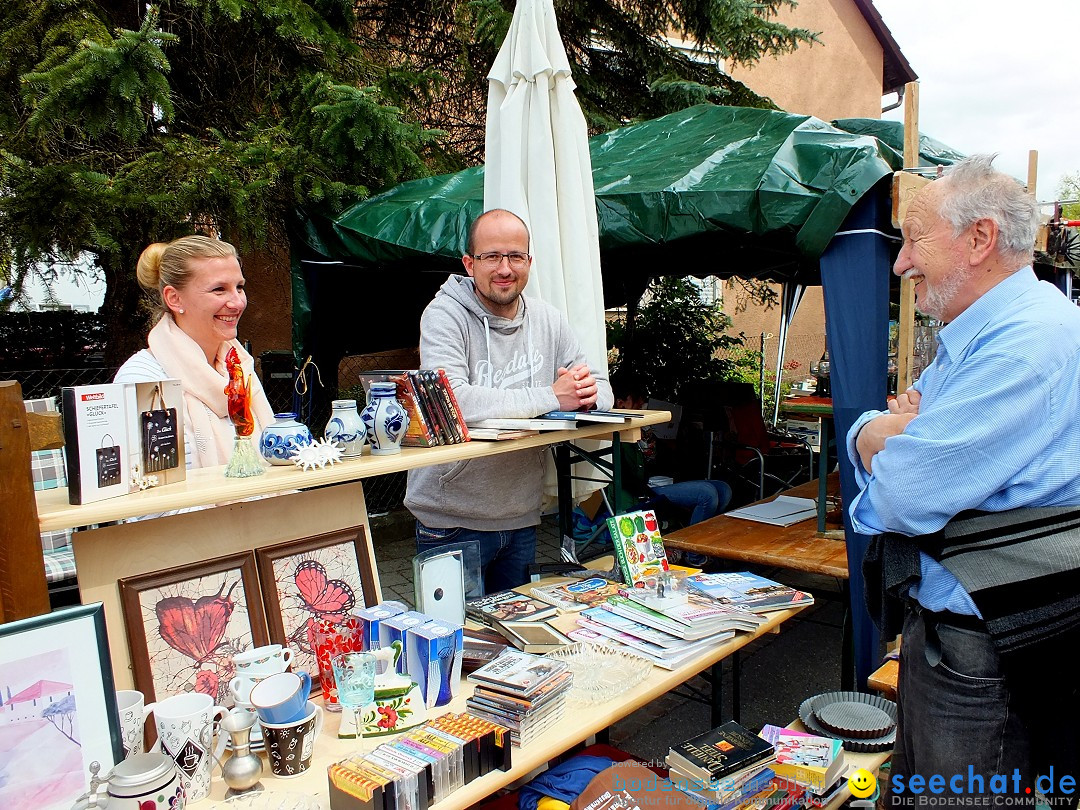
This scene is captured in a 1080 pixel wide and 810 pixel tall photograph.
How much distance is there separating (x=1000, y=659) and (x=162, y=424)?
1.89 m

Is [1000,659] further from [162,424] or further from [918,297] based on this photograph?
[162,424]

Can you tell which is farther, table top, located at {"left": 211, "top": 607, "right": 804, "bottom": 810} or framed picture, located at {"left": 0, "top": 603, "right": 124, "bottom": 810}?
table top, located at {"left": 211, "top": 607, "right": 804, "bottom": 810}

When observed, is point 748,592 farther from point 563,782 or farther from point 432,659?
point 432,659

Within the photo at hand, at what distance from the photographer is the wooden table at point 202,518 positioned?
1492 mm

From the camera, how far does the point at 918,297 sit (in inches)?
71.1

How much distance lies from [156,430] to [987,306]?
1857 mm

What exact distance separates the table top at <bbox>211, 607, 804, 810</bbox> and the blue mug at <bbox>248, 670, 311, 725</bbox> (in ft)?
0.40

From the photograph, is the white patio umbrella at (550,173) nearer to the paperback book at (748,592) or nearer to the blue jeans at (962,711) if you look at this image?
the paperback book at (748,592)

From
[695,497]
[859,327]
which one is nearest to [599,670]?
[859,327]

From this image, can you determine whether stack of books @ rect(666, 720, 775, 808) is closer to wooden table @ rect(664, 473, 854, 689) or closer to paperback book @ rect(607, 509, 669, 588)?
paperback book @ rect(607, 509, 669, 588)

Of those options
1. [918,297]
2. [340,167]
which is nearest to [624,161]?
[340,167]

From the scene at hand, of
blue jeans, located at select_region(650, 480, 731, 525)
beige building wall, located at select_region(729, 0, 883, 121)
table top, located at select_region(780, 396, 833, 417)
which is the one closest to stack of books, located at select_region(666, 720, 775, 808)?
table top, located at select_region(780, 396, 833, 417)

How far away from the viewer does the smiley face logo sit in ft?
6.27

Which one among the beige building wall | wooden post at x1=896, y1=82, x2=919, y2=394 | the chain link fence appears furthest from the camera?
the beige building wall
